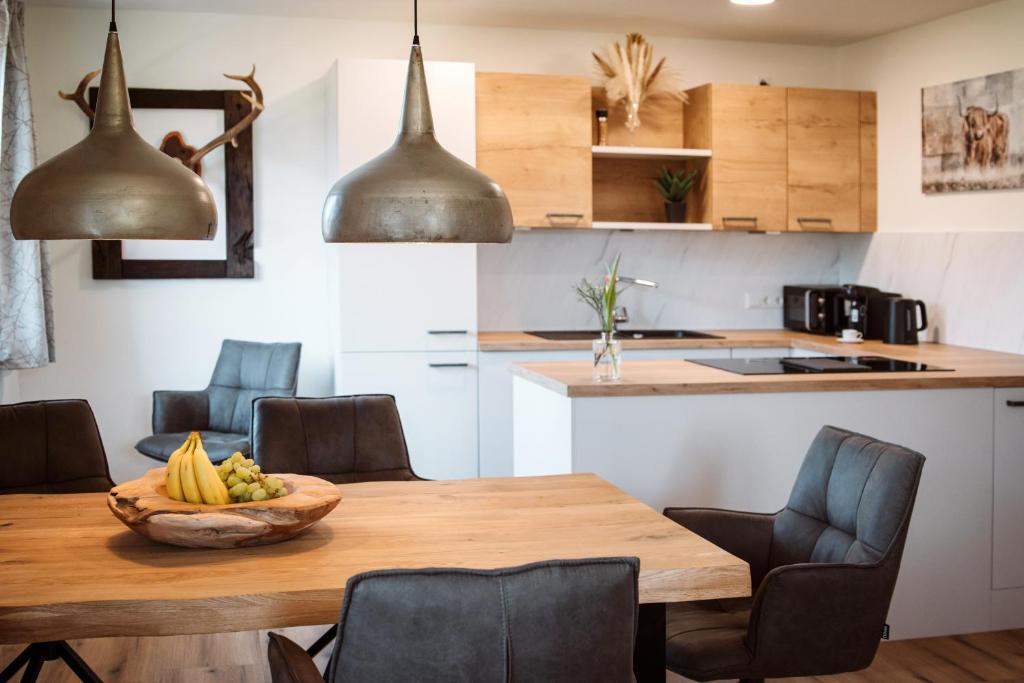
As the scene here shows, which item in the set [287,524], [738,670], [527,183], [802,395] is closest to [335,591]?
[287,524]

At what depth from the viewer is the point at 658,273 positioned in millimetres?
6172

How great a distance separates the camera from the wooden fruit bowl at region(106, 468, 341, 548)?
7.50 feet

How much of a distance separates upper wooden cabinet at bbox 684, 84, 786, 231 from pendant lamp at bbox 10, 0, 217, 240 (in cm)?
387

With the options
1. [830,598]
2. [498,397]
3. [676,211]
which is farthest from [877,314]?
[830,598]

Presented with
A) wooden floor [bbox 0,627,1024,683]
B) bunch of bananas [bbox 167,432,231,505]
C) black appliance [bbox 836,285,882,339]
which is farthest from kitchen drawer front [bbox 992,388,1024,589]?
bunch of bananas [bbox 167,432,231,505]

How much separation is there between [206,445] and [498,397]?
141 cm

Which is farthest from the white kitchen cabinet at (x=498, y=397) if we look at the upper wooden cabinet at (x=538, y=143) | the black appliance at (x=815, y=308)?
the black appliance at (x=815, y=308)

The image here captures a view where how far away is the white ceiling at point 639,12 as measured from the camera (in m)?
5.23

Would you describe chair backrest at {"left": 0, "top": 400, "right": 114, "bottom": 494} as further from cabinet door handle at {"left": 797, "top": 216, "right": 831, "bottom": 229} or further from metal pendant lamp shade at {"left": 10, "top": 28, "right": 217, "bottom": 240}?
cabinet door handle at {"left": 797, "top": 216, "right": 831, "bottom": 229}

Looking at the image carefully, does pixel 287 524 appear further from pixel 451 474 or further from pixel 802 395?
pixel 451 474

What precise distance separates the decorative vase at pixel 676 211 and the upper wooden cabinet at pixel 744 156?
109mm

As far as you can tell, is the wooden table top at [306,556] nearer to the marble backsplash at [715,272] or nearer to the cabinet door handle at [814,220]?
the marble backsplash at [715,272]

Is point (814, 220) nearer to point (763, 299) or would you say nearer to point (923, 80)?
point (763, 299)

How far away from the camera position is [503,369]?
5.41m
